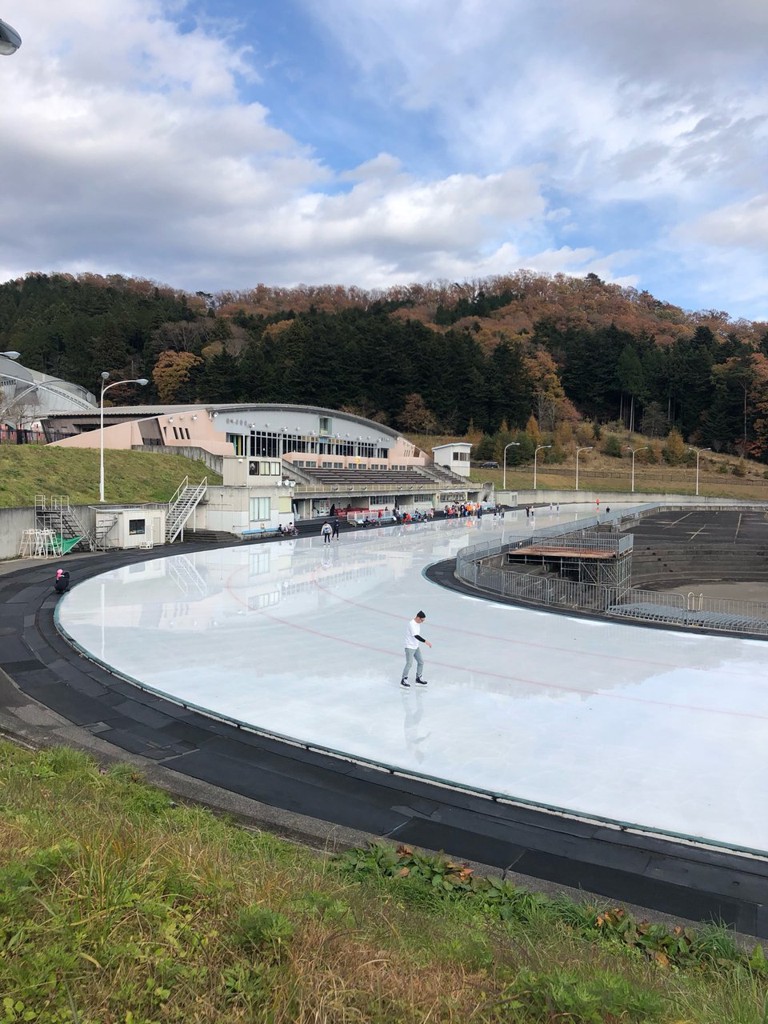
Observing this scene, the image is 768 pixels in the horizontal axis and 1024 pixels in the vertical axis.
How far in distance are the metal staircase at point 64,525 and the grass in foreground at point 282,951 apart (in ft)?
90.1

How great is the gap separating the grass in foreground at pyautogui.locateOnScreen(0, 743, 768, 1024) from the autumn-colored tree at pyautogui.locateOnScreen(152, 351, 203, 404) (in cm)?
10257

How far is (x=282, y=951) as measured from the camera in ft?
12.2

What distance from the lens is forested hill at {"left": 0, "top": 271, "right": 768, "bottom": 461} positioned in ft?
351

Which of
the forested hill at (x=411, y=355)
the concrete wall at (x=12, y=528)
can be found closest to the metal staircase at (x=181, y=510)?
the concrete wall at (x=12, y=528)

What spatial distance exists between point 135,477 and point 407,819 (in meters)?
41.9

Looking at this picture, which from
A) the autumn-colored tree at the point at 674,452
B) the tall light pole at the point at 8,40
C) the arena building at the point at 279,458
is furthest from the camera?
the autumn-colored tree at the point at 674,452

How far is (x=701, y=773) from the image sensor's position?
29.1 feet

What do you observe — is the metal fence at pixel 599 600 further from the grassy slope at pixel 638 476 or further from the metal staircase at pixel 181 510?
the grassy slope at pixel 638 476

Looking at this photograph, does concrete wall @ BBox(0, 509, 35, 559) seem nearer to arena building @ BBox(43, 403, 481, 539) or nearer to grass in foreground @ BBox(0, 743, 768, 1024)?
arena building @ BBox(43, 403, 481, 539)

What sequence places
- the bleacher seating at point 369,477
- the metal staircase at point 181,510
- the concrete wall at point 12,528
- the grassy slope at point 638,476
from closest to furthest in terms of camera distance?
1. the concrete wall at point 12,528
2. the metal staircase at point 181,510
3. the bleacher seating at point 369,477
4. the grassy slope at point 638,476

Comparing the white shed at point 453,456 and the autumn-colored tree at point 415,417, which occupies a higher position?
the autumn-colored tree at point 415,417

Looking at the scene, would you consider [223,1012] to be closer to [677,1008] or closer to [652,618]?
[677,1008]

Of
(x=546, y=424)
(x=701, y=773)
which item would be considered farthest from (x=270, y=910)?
(x=546, y=424)

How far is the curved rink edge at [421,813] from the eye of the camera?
21.4ft
